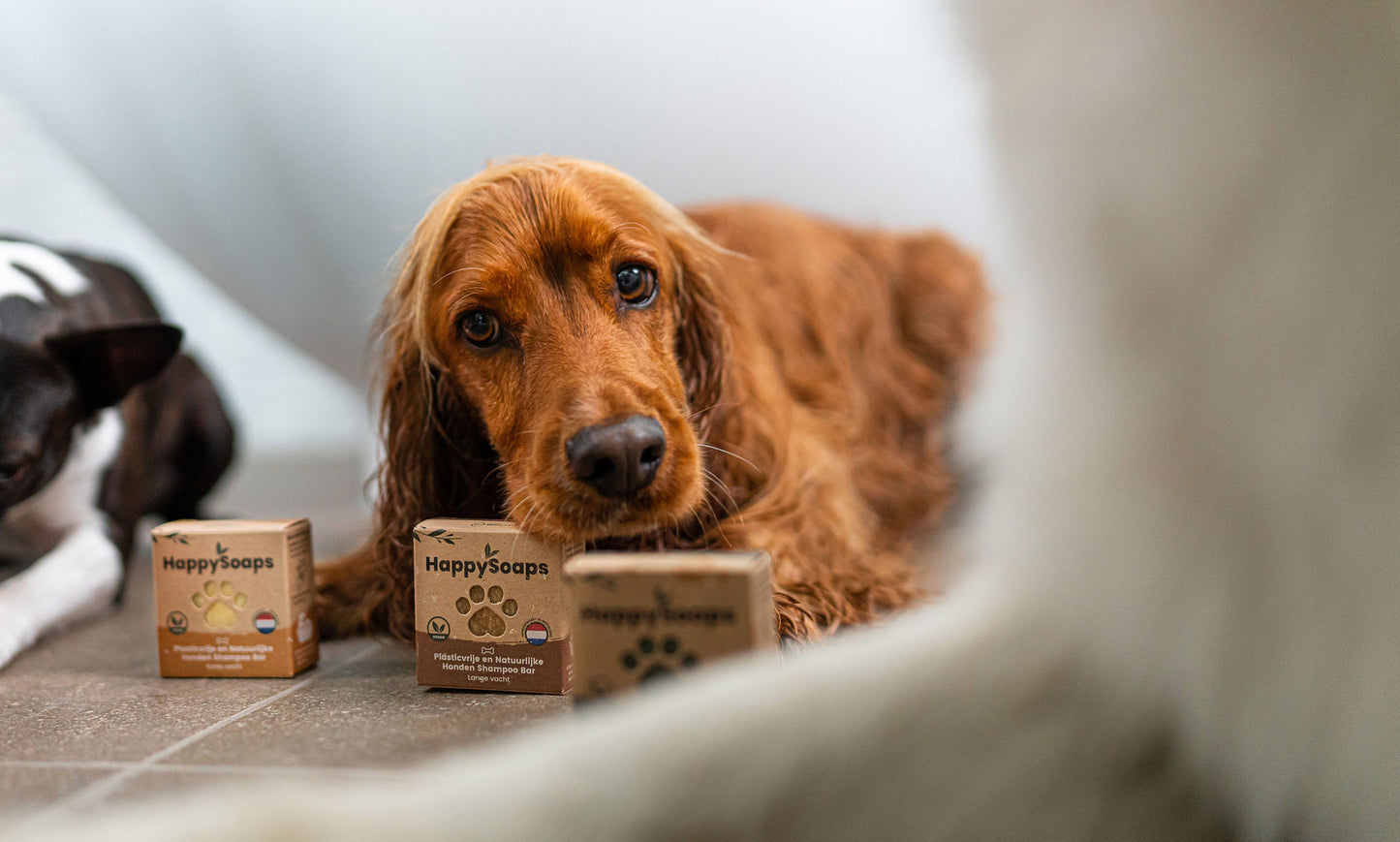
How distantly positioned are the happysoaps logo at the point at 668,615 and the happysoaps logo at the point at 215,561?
22.8 inches

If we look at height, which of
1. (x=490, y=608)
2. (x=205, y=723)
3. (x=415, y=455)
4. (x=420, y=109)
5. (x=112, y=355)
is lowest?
(x=205, y=723)

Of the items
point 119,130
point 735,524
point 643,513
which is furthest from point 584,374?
point 119,130

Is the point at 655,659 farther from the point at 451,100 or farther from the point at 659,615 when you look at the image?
the point at 451,100

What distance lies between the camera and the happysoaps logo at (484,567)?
107 centimetres

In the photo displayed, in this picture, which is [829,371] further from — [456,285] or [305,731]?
[305,731]

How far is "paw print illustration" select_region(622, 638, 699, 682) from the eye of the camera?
0.79 metres

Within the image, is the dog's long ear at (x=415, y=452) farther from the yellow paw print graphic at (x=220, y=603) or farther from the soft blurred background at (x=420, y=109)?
the soft blurred background at (x=420, y=109)

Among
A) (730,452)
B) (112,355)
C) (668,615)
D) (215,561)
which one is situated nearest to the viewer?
(668,615)

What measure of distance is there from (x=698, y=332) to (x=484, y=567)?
47 centimetres

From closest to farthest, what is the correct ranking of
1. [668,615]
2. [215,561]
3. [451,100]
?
[668,615] → [215,561] → [451,100]

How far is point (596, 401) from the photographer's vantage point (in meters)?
1.05

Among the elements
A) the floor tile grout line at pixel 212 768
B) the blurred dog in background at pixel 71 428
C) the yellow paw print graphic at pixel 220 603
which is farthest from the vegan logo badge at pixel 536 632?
the blurred dog in background at pixel 71 428

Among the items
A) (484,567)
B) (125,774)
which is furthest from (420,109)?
(125,774)

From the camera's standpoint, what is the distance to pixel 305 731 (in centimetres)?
98
